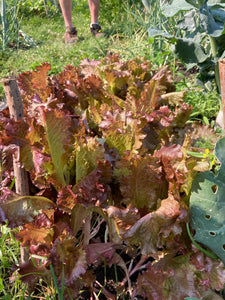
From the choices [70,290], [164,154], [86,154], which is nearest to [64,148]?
[86,154]

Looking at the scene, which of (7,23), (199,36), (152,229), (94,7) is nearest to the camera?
(152,229)

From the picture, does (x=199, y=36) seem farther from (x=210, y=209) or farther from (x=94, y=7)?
(x=94, y=7)

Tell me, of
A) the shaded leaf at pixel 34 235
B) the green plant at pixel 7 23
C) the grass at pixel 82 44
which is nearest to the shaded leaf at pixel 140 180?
the shaded leaf at pixel 34 235

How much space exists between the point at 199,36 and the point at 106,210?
6.58 feet

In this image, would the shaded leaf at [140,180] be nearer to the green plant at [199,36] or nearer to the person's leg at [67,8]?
the green plant at [199,36]

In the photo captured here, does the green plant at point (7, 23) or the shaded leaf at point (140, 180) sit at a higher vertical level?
the green plant at point (7, 23)

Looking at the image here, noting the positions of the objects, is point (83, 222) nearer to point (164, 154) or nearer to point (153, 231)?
point (153, 231)

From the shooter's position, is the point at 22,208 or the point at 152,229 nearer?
the point at 152,229

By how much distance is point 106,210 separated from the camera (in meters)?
1.49

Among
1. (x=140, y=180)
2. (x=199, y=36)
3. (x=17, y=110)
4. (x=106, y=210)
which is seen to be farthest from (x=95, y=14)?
(x=106, y=210)

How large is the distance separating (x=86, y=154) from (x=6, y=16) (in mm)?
4276

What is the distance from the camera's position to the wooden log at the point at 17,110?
1430 mm

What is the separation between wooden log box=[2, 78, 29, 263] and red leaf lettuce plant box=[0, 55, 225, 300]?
0.03 metres

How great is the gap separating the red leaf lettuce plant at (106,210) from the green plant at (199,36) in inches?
40.9
